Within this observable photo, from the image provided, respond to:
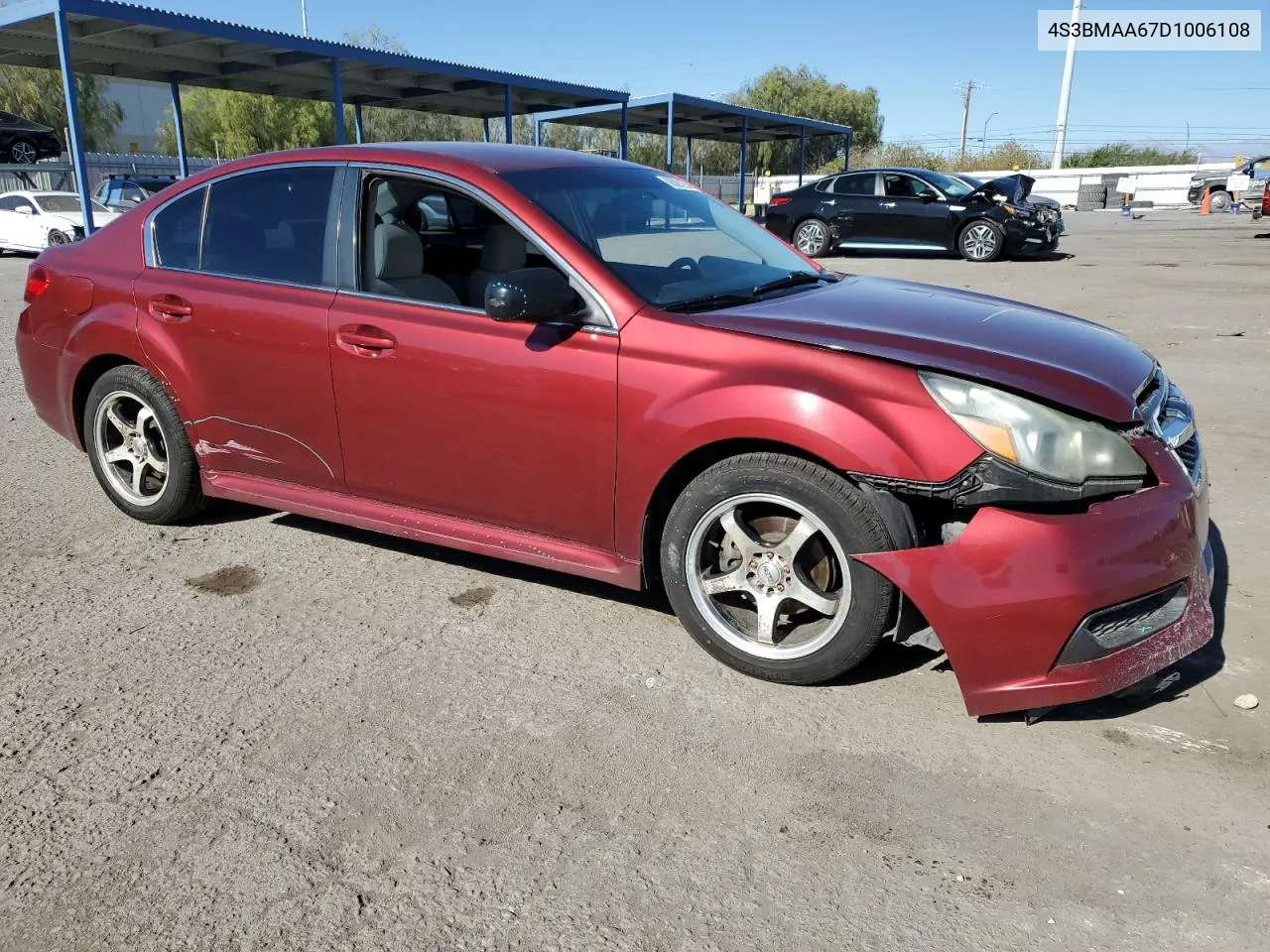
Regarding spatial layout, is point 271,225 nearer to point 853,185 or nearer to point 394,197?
point 394,197

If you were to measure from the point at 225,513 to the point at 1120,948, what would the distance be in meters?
4.13

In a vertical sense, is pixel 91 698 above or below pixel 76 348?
below

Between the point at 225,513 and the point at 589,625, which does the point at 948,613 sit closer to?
the point at 589,625

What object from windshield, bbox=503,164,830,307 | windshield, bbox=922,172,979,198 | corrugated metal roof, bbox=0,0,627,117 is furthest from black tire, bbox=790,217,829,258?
windshield, bbox=503,164,830,307

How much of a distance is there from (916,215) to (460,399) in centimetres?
1615

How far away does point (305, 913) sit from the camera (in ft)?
7.16

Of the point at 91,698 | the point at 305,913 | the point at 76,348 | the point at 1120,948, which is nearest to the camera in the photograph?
the point at 1120,948

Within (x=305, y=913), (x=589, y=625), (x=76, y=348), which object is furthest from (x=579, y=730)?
(x=76, y=348)

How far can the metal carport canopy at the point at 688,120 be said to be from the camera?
2795cm

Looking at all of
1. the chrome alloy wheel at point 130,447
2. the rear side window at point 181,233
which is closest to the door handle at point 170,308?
the rear side window at point 181,233

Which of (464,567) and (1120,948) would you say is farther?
(464,567)

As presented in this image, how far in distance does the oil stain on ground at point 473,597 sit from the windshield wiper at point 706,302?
1349mm

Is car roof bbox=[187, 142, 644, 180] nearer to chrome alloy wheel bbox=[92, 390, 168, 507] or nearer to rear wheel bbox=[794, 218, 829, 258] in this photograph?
chrome alloy wheel bbox=[92, 390, 168, 507]

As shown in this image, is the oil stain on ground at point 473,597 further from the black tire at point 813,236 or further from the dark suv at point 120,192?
the dark suv at point 120,192
